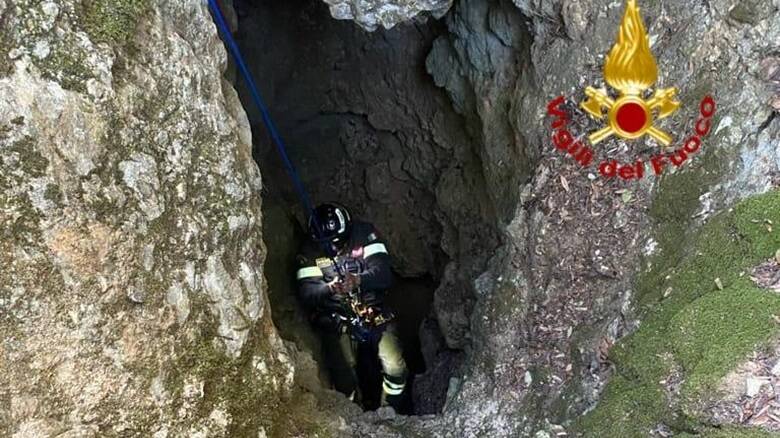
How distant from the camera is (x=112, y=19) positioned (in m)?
2.98

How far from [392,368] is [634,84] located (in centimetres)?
399

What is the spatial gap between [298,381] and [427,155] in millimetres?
3672

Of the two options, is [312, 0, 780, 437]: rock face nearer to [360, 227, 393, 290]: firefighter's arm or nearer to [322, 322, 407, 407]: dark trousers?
[360, 227, 393, 290]: firefighter's arm

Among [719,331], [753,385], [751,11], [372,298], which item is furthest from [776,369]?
[372,298]

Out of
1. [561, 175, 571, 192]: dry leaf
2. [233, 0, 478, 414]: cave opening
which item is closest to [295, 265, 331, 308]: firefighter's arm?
[233, 0, 478, 414]: cave opening

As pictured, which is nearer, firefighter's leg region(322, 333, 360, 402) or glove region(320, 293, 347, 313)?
glove region(320, 293, 347, 313)

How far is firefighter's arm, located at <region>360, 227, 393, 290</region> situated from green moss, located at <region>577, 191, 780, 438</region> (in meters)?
3.09

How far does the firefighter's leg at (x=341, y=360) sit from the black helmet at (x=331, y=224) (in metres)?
1.33

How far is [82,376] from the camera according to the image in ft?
9.43

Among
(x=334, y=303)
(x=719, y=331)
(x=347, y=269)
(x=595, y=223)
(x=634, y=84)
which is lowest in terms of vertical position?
(x=719, y=331)

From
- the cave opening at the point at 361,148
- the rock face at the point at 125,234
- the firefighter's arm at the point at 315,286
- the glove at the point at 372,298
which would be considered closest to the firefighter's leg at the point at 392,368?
the cave opening at the point at 361,148

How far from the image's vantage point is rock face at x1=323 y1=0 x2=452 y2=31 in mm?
4539

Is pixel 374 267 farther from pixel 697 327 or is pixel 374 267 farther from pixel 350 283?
pixel 697 327

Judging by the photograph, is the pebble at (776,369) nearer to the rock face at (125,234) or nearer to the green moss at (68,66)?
the rock face at (125,234)
